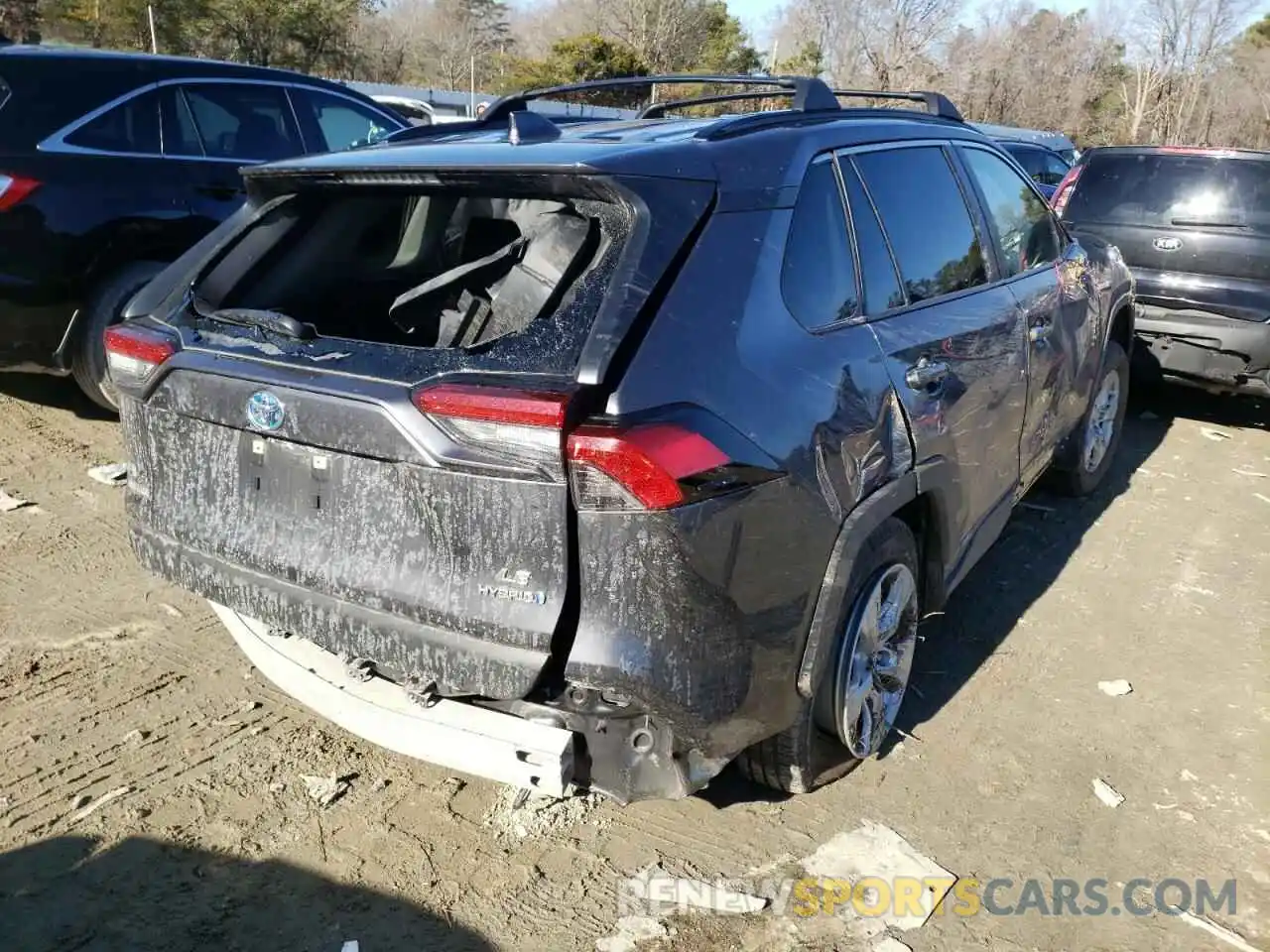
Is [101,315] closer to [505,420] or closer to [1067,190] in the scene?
[505,420]

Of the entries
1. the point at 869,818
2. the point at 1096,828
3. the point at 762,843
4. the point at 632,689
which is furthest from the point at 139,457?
the point at 1096,828

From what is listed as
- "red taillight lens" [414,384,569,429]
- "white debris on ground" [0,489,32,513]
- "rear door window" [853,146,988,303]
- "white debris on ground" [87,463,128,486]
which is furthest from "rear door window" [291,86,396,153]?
"red taillight lens" [414,384,569,429]

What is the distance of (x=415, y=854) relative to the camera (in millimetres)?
2801

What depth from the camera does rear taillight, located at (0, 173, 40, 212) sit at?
5.01m

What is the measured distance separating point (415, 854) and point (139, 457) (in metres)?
1.32

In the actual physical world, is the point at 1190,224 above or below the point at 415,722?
above

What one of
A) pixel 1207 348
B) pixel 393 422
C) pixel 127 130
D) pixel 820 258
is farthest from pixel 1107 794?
pixel 127 130

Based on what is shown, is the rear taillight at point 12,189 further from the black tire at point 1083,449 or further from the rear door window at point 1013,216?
the black tire at point 1083,449

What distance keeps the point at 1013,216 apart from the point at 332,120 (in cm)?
456

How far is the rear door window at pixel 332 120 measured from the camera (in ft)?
22.0

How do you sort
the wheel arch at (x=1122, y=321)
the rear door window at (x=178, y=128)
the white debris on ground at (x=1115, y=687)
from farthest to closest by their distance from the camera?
1. the rear door window at (x=178, y=128)
2. the wheel arch at (x=1122, y=321)
3. the white debris on ground at (x=1115, y=687)

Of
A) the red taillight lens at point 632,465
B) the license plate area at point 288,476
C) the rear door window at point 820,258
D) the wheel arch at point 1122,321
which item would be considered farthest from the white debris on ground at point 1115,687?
the license plate area at point 288,476

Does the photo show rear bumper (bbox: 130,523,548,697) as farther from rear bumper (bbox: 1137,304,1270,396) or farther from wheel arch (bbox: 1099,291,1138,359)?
rear bumper (bbox: 1137,304,1270,396)

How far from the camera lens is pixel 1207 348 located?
6.58m
